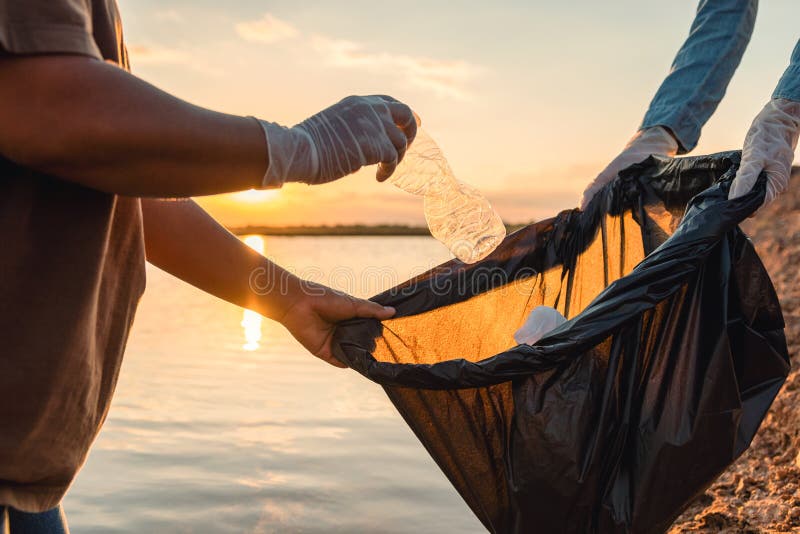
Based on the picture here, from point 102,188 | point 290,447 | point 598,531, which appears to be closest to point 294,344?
point 290,447

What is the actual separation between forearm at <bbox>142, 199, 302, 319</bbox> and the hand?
3 cm

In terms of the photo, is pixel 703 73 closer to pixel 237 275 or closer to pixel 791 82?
pixel 791 82

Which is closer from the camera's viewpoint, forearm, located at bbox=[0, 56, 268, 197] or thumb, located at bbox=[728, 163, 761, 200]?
forearm, located at bbox=[0, 56, 268, 197]

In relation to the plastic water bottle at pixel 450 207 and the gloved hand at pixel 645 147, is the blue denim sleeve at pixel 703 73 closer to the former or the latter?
the gloved hand at pixel 645 147

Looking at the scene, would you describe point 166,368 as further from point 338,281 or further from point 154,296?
point 154,296

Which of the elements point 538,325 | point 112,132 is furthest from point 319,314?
point 112,132

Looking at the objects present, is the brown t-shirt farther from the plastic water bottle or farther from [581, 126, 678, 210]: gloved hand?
[581, 126, 678, 210]: gloved hand

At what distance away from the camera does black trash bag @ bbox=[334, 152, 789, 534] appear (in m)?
1.67

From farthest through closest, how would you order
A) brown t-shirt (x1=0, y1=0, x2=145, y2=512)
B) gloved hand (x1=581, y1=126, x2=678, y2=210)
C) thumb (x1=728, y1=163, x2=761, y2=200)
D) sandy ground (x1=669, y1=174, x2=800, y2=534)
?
gloved hand (x1=581, y1=126, x2=678, y2=210)
sandy ground (x1=669, y1=174, x2=800, y2=534)
thumb (x1=728, y1=163, x2=761, y2=200)
brown t-shirt (x1=0, y1=0, x2=145, y2=512)

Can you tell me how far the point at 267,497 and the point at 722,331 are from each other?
247 cm

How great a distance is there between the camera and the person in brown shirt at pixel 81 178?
3.07ft

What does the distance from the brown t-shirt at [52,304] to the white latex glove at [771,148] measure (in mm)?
1441

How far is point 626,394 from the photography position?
176cm

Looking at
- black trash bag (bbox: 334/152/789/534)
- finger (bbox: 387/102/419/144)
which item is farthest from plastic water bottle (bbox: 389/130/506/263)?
finger (bbox: 387/102/419/144)
